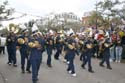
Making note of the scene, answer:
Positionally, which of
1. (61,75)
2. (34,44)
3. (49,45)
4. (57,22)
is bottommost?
(57,22)

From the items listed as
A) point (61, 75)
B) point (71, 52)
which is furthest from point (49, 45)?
point (61, 75)

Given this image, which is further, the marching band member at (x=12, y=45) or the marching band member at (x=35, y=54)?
the marching band member at (x=12, y=45)

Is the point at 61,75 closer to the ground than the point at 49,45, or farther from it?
closer to the ground

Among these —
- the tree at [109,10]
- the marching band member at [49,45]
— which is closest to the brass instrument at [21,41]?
the marching band member at [49,45]

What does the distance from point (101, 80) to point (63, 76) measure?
1.55m

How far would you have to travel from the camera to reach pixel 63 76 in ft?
50.7

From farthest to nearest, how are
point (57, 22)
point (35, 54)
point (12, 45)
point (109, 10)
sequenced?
point (57, 22) < point (109, 10) < point (12, 45) < point (35, 54)

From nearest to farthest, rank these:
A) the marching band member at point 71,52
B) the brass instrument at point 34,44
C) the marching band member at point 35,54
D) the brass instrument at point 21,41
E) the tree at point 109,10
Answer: the marching band member at point 35,54 → the brass instrument at point 34,44 → the marching band member at point 71,52 → the brass instrument at point 21,41 → the tree at point 109,10

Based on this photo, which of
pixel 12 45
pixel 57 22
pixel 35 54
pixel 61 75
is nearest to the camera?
pixel 35 54

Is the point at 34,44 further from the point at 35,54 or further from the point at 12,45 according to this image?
the point at 12,45

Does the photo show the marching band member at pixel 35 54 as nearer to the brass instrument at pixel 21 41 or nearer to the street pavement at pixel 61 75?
the street pavement at pixel 61 75

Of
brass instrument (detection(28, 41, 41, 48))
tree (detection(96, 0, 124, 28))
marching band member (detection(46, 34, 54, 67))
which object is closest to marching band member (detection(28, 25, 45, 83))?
brass instrument (detection(28, 41, 41, 48))

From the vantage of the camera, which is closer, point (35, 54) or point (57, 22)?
point (35, 54)

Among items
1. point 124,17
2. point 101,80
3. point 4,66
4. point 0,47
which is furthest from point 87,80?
point 124,17
